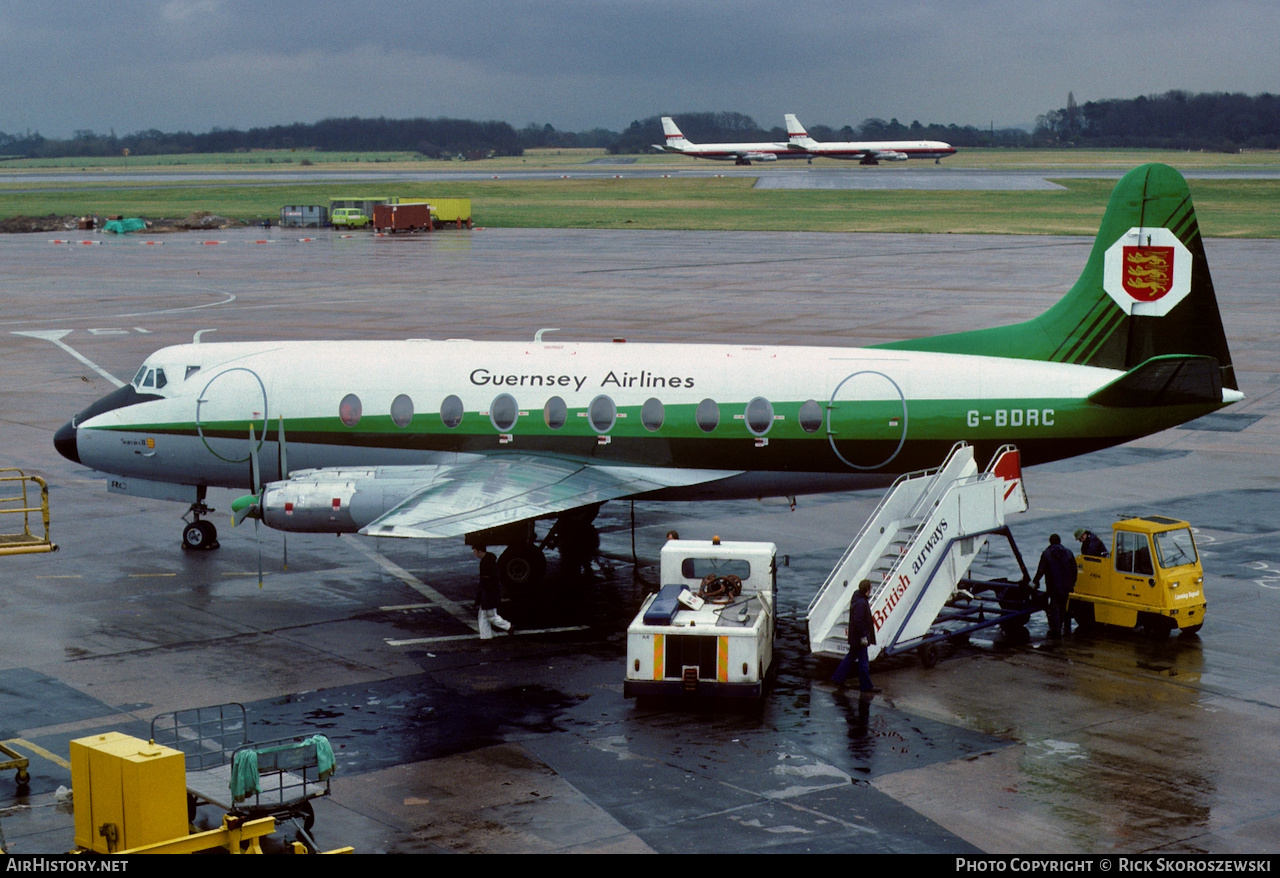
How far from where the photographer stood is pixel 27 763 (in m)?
18.5

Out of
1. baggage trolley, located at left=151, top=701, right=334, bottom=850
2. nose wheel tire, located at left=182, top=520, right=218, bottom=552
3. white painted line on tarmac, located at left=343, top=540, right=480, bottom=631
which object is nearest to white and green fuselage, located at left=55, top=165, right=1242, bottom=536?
nose wheel tire, located at left=182, top=520, right=218, bottom=552

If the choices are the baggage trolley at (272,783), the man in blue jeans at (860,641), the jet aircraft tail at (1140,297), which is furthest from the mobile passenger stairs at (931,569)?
the baggage trolley at (272,783)

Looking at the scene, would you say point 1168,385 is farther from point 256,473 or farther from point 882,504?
point 256,473

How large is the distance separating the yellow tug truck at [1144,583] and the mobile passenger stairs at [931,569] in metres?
1.04

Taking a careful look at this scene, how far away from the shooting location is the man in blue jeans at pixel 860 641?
22.2m

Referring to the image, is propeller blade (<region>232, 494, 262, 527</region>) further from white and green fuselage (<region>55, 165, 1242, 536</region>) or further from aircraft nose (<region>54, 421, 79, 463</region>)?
aircraft nose (<region>54, 421, 79, 463</region>)

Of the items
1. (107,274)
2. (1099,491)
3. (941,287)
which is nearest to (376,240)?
(107,274)

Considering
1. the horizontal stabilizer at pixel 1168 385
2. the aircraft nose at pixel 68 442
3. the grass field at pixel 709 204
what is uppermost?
the grass field at pixel 709 204

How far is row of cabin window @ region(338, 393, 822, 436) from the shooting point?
28344 mm

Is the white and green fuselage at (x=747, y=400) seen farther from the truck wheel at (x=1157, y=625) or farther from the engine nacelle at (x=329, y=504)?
the truck wheel at (x=1157, y=625)

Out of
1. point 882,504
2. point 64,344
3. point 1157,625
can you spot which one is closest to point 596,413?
point 882,504

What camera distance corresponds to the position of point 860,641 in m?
22.2
